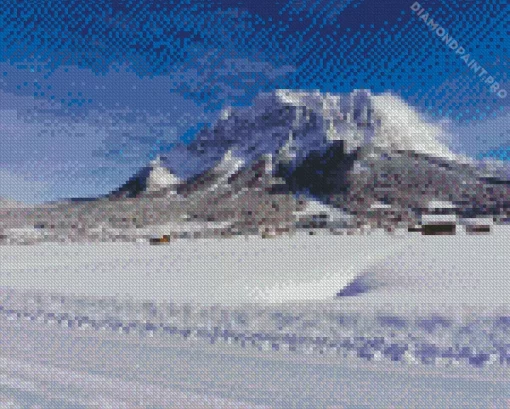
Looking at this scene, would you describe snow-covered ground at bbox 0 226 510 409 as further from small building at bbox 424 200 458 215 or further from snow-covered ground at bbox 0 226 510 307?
small building at bbox 424 200 458 215

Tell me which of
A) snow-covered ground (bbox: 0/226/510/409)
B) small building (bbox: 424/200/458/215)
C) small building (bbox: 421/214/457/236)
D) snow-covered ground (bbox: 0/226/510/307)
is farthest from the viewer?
small building (bbox: 424/200/458/215)

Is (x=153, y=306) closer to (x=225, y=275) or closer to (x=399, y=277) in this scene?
(x=399, y=277)

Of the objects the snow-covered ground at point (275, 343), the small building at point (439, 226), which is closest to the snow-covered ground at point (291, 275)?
the snow-covered ground at point (275, 343)

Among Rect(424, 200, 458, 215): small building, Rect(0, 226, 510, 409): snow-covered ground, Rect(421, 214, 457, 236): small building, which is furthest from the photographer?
Rect(424, 200, 458, 215): small building

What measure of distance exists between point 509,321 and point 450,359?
8.07 feet

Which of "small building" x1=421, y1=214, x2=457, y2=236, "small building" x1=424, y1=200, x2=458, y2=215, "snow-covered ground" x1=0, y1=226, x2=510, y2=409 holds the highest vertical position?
"small building" x1=424, y1=200, x2=458, y2=215

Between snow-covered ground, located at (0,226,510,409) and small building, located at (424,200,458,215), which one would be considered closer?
snow-covered ground, located at (0,226,510,409)

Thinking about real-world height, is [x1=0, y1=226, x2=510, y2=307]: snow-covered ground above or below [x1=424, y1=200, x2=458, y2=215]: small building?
below

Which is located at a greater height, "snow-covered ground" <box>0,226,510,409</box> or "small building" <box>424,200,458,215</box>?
"small building" <box>424,200,458,215</box>

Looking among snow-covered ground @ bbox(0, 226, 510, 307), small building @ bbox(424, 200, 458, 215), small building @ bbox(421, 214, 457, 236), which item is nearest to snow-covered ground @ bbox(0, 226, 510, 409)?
snow-covered ground @ bbox(0, 226, 510, 307)

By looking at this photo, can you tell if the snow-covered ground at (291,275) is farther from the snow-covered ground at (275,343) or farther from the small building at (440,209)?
the small building at (440,209)

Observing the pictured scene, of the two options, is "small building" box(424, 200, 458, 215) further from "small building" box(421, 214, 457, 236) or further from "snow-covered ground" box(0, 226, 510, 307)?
"snow-covered ground" box(0, 226, 510, 307)

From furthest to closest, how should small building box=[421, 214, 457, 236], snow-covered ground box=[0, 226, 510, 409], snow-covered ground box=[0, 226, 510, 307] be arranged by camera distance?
small building box=[421, 214, 457, 236]
snow-covered ground box=[0, 226, 510, 307]
snow-covered ground box=[0, 226, 510, 409]

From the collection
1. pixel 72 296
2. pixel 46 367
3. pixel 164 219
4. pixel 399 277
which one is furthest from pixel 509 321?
pixel 164 219
